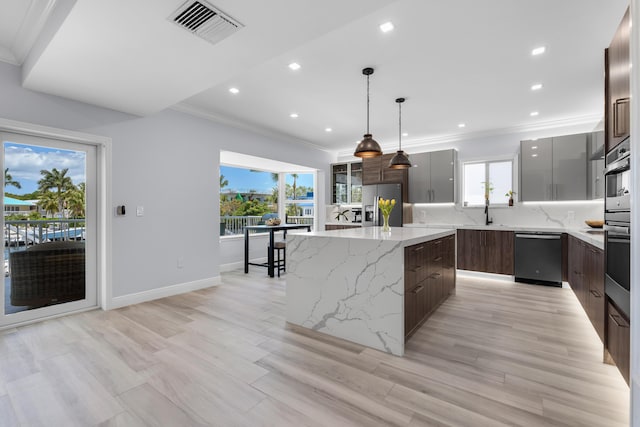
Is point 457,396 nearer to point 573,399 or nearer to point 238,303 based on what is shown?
point 573,399

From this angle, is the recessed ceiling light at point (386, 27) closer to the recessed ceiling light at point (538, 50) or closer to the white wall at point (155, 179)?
the recessed ceiling light at point (538, 50)

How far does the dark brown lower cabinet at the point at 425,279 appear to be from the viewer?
255 cm

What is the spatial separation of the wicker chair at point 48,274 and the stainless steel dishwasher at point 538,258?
6025mm

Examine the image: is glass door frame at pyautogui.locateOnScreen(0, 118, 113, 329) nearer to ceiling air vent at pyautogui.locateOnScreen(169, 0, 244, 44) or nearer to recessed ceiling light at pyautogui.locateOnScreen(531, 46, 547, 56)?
ceiling air vent at pyautogui.locateOnScreen(169, 0, 244, 44)

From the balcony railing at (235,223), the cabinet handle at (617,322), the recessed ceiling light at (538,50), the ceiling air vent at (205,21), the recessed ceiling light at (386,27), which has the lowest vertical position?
the cabinet handle at (617,322)

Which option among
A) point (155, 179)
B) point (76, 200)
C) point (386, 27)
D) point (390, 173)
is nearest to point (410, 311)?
point (386, 27)

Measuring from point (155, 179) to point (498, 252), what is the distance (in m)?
5.27

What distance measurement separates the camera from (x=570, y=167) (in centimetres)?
470

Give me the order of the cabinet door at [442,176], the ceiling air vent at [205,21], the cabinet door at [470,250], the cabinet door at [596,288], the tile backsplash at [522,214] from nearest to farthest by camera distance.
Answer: the ceiling air vent at [205,21]
the cabinet door at [596,288]
the tile backsplash at [522,214]
the cabinet door at [470,250]
the cabinet door at [442,176]

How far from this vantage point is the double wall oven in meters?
1.72

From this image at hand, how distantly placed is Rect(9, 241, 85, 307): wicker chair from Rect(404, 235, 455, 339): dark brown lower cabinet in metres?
3.64

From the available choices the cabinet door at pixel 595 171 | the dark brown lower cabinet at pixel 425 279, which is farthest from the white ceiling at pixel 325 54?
the dark brown lower cabinet at pixel 425 279

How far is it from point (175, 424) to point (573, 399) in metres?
2.33

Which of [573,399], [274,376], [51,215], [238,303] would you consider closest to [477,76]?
[573,399]
